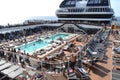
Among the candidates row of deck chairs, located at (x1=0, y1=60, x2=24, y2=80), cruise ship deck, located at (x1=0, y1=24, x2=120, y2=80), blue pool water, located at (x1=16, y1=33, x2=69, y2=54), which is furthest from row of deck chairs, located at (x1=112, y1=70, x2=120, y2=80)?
blue pool water, located at (x1=16, y1=33, x2=69, y2=54)

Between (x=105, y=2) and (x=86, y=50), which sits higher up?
(x=105, y=2)

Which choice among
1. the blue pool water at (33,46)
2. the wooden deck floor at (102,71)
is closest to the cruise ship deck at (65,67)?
the wooden deck floor at (102,71)

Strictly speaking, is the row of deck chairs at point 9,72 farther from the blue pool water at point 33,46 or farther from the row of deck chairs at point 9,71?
the blue pool water at point 33,46

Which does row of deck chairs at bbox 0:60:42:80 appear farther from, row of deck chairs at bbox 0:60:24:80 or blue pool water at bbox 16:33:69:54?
blue pool water at bbox 16:33:69:54

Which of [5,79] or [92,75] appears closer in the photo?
[5,79]

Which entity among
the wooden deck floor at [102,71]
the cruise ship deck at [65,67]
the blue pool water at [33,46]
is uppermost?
the cruise ship deck at [65,67]

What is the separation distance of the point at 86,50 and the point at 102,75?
4108 mm

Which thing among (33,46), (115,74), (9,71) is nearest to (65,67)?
(115,74)

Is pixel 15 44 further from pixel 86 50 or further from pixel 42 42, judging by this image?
pixel 86 50

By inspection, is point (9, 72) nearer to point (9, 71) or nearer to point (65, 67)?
point (9, 71)

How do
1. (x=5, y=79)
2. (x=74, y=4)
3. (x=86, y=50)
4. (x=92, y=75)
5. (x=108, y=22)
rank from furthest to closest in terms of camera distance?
(x=74, y=4) < (x=108, y=22) < (x=86, y=50) < (x=92, y=75) < (x=5, y=79)

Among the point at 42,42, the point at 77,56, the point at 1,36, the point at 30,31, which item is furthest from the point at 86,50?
the point at 30,31

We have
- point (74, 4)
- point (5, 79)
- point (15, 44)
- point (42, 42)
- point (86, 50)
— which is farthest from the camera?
point (74, 4)

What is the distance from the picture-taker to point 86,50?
1555 cm
